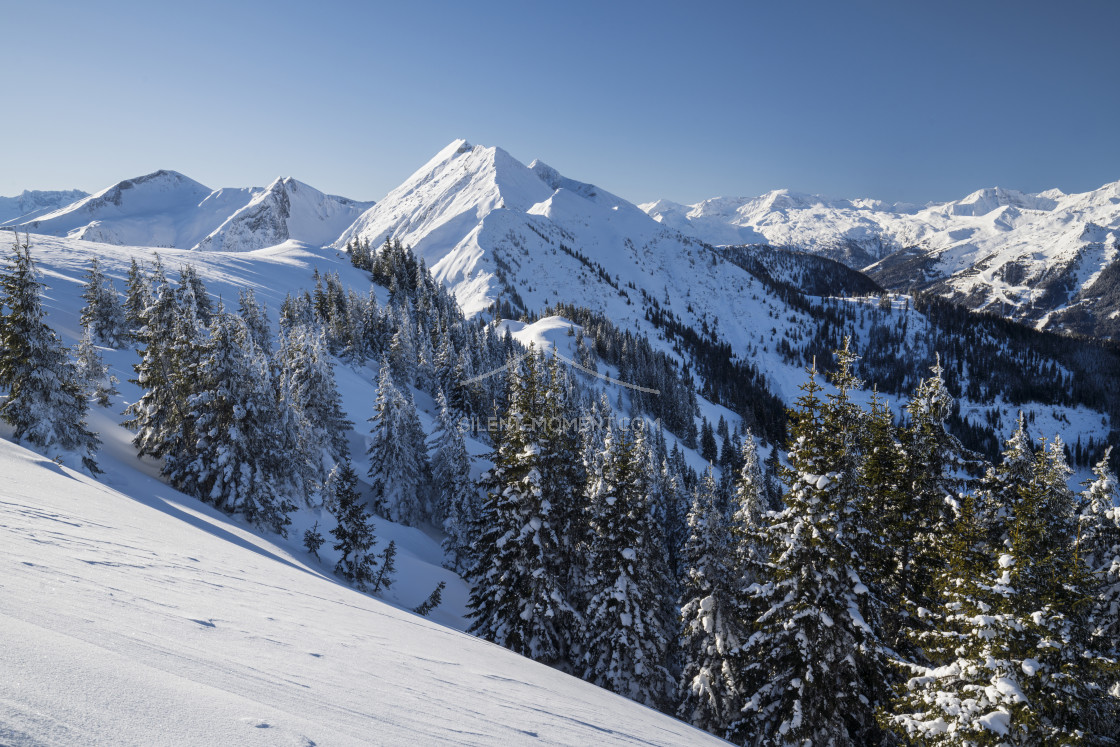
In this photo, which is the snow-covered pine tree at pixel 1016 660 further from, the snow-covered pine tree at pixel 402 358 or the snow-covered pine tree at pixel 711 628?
the snow-covered pine tree at pixel 402 358

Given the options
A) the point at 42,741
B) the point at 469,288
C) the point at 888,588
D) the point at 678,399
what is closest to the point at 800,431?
the point at 888,588

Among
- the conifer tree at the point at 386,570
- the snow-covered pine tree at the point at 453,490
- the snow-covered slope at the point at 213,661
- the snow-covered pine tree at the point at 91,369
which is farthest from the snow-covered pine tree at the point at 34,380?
the snow-covered pine tree at the point at 453,490

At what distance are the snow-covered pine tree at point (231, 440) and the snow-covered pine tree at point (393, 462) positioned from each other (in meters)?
17.2

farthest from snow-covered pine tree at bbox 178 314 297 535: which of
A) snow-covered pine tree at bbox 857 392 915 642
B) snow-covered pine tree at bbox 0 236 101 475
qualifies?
snow-covered pine tree at bbox 857 392 915 642

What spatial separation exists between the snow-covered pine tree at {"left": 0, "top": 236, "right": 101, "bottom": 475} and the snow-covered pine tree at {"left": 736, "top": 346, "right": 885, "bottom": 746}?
2204 centimetres

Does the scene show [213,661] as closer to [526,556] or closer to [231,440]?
[526,556]

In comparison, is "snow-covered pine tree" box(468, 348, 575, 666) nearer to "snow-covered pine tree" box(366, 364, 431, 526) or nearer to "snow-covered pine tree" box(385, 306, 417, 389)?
"snow-covered pine tree" box(366, 364, 431, 526)

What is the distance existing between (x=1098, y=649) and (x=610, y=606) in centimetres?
1361

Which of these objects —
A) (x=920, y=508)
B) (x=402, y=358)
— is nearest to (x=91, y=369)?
(x=402, y=358)

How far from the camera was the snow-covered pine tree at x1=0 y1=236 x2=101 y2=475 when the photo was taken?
18.0 meters

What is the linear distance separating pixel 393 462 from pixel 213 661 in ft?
121

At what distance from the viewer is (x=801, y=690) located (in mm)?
12719

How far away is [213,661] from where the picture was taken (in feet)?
14.4

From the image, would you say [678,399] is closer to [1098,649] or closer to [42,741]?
[1098,649]
